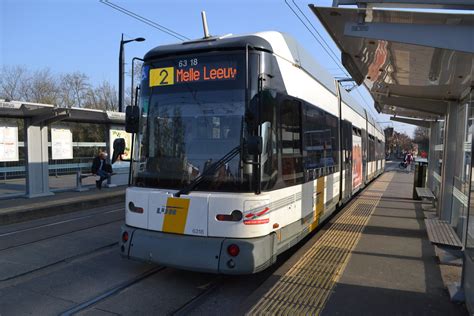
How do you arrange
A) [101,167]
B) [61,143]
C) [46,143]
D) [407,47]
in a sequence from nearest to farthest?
[407,47] → [46,143] → [61,143] → [101,167]

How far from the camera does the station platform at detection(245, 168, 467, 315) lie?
428 centimetres

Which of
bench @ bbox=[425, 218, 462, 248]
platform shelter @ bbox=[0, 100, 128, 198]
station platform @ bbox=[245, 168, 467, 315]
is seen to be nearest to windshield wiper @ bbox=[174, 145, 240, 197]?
station platform @ bbox=[245, 168, 467, 315]

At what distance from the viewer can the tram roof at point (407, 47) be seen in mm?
3885

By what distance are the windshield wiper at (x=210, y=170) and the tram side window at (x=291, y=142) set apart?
75 cm

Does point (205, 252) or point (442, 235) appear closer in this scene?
point (205, 252)

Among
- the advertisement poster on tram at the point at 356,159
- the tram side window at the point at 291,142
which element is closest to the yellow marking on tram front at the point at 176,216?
the tram side window at the point at 291,142

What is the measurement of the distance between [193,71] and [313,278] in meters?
3.13

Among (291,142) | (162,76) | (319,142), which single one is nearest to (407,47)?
(291,142)

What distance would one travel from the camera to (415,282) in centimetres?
515

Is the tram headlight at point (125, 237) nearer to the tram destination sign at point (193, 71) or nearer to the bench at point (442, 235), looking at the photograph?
the tram destination sign at point (193, 71)

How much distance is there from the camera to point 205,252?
4.58 m

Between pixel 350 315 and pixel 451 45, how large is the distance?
9.59 feet

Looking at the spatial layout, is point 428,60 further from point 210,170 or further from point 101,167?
point 101,167

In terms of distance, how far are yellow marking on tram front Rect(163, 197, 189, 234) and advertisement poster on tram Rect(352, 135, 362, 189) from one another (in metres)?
8.17
